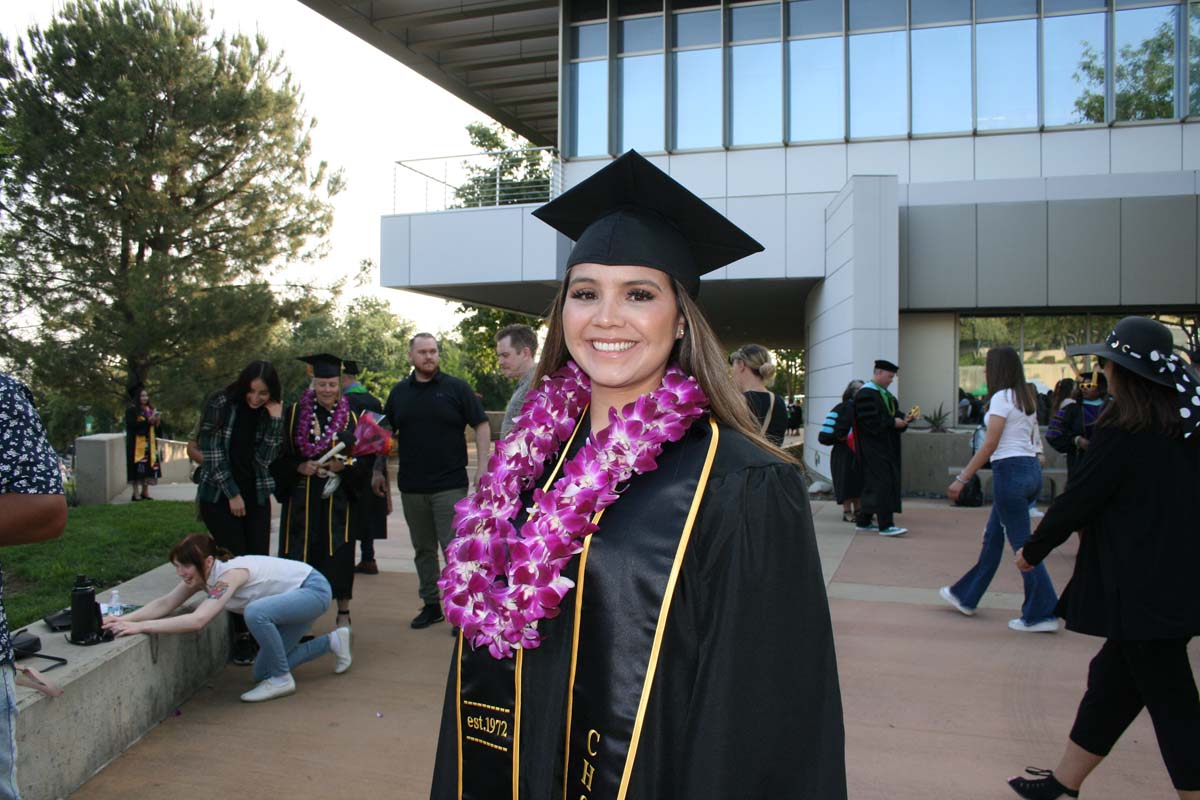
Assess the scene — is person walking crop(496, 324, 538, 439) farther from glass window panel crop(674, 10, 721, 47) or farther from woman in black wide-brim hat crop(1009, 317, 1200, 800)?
glass window panel crop(674, 10, 721, 47)

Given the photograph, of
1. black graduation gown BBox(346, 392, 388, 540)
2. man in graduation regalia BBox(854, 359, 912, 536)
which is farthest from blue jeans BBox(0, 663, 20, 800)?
man in graduation regalia BBox(854, 359, 912, 536)

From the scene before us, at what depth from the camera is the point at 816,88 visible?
16547 mm

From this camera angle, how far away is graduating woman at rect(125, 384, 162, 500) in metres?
11.9

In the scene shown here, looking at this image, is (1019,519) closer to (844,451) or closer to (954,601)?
(954,601)

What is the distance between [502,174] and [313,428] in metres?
17.7

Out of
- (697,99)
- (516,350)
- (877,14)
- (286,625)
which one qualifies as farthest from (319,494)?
(877,14)

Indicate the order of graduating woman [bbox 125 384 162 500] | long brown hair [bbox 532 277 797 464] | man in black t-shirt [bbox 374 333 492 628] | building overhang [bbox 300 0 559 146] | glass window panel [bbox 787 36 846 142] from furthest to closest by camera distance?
1. building overhang [bbox 300 0 559 146]
2. glass window panel [bbox 787 36 846 142]
3. graduating woman [bbox 125 384 162 500]
4. man in black t-shirt [bbox 374 333 492 628]
5. long brown hair [bbox 532 277 797 464]

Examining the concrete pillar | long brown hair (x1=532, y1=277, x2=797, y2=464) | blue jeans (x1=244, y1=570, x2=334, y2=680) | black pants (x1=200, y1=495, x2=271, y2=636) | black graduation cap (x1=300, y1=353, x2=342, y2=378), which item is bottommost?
blue jeans (x1=244, y1=570, x2=334, y2=680)

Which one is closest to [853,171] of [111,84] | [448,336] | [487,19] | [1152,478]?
[487,19]

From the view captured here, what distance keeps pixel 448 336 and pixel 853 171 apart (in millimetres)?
39556

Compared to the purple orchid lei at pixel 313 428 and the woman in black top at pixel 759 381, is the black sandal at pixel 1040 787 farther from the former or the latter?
the purple orchid lei at pixel 313 428

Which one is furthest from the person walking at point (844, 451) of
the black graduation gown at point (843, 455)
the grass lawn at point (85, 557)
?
the grass lawn at point (85, 557)

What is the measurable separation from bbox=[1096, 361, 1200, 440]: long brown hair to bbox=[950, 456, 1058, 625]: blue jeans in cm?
244

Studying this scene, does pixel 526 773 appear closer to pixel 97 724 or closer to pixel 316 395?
pixel 97 724
